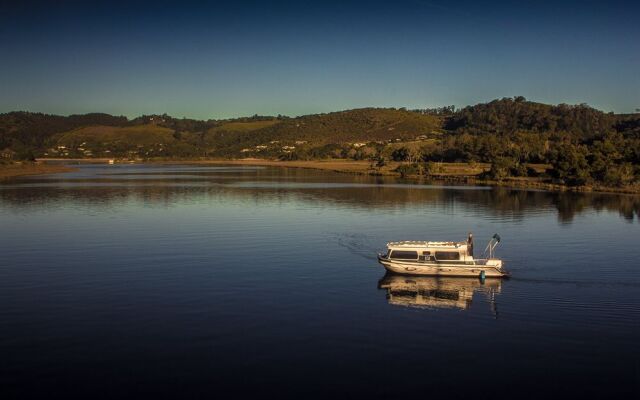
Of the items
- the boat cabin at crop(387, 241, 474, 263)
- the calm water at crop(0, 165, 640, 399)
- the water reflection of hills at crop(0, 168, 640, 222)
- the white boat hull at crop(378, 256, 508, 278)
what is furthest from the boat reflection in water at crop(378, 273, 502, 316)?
the water reflection of hills at crop(0, 168, 640, 222)

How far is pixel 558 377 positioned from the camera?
23734 millimetres

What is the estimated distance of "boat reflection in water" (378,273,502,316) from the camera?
3459cm

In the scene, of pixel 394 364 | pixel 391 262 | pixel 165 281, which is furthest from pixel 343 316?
pixel 165 281

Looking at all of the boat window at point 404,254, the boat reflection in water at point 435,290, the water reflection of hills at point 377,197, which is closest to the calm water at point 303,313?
the boat reflection in water at point 435,290

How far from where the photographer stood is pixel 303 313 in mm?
31688

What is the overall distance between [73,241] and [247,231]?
55.3 ft

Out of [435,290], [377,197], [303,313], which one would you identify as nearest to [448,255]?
[435,290]

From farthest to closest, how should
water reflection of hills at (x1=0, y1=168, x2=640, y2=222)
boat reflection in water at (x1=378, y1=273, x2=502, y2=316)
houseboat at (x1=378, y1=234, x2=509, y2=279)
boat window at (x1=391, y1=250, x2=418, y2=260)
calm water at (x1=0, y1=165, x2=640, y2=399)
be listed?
water reflection of hills at (x1=0, y1=168, x2=640, y2=222), boat window at (x1=391, y1=250, x2=418, y2=260), houseboat at (x1=378, y1=234, x2=509, y2=279), boat reflection in water at (x1=378, y1=273, x2=502, y2=316), calm water at (x1=0, y1=165, x2=640, y2=399)

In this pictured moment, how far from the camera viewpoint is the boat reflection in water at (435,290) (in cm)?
3459

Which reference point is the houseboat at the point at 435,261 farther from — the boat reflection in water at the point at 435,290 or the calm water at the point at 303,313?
the calm water at the point at 303,313

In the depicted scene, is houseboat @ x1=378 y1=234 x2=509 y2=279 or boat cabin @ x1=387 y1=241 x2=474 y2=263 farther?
boat cabin @ x1=387 y1=241 x2=474 y2=263

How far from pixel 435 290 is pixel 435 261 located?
370cm

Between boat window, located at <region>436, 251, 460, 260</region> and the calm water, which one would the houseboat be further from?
the calm water

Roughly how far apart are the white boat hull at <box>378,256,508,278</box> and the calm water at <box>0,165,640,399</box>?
0.83m
